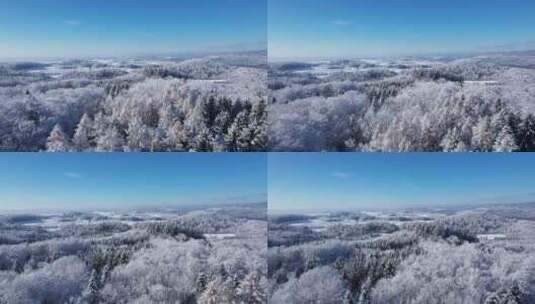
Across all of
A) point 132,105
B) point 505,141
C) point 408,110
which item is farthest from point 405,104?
point 132,105

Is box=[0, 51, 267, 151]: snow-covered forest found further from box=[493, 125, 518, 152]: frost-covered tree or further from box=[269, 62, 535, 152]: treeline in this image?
box=[493, 125, 518, 152]: frost-covered tree

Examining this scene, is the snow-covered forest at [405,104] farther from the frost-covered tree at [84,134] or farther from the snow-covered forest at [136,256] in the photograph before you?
the frost-covered tree at [84,134]

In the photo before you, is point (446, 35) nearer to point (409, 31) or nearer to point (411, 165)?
point (409, 31)

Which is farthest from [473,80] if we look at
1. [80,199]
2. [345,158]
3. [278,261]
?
[80,199]

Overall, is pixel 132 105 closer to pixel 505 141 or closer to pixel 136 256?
pixel 136 256

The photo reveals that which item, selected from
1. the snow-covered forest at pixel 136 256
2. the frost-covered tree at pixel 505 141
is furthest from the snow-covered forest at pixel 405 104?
the snow-covered forest at pixel 136 256

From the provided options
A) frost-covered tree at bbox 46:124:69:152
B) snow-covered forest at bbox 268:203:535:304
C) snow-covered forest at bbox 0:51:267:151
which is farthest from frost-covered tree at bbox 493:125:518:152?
frost-covered tree at bbox 46:124:69:152
